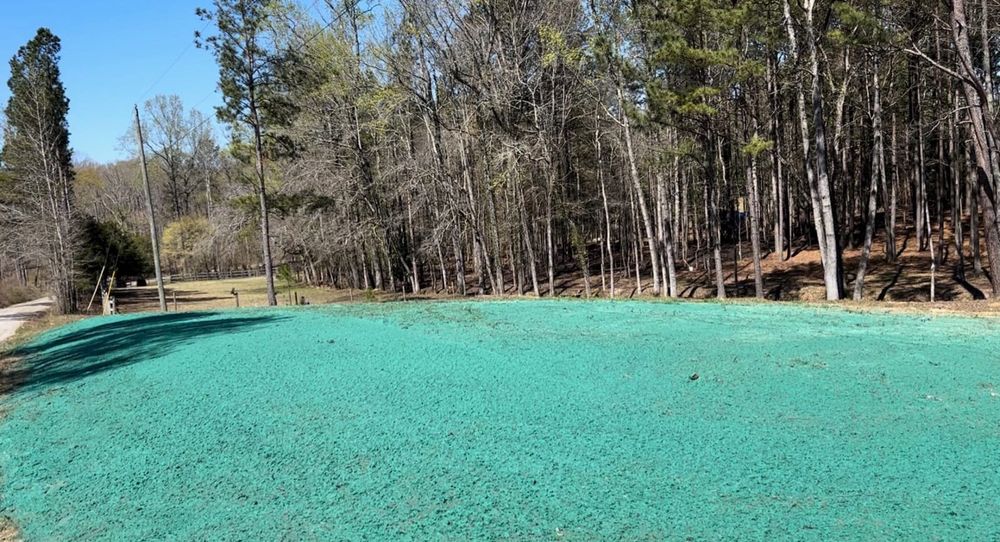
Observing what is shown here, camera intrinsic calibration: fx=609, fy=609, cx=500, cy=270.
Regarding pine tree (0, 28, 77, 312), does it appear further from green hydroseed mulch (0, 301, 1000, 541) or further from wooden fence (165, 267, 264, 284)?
wooden fence (165, 267, 264, 284)

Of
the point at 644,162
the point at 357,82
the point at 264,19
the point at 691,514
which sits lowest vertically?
the point at 691,514

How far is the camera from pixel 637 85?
1686 cm

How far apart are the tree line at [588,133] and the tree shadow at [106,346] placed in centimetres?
856

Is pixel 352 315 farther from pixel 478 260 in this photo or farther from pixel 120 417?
pixel 478 260

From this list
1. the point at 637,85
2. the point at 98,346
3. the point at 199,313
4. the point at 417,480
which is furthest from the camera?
the point at 637,85

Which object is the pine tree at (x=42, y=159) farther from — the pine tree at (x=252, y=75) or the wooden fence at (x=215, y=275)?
the wooden fence at (x=215, y=275)

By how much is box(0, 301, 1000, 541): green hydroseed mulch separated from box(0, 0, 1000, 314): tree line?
310 inches

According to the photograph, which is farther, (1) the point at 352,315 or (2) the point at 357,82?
(2) the point at 357,82

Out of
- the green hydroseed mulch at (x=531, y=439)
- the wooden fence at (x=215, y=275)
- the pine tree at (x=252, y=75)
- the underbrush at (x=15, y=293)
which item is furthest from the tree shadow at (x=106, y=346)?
the wooden fence at (x=215, y=275)

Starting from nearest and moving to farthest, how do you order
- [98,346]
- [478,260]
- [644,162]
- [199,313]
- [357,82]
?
[98,346]
[199,313]
[644,162]
[357,82]
[478,260]

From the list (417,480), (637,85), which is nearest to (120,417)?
(417,480)

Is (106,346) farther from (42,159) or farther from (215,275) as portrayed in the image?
(215,275)

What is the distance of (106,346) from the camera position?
1001cm

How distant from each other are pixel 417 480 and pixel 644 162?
50.7 ft
